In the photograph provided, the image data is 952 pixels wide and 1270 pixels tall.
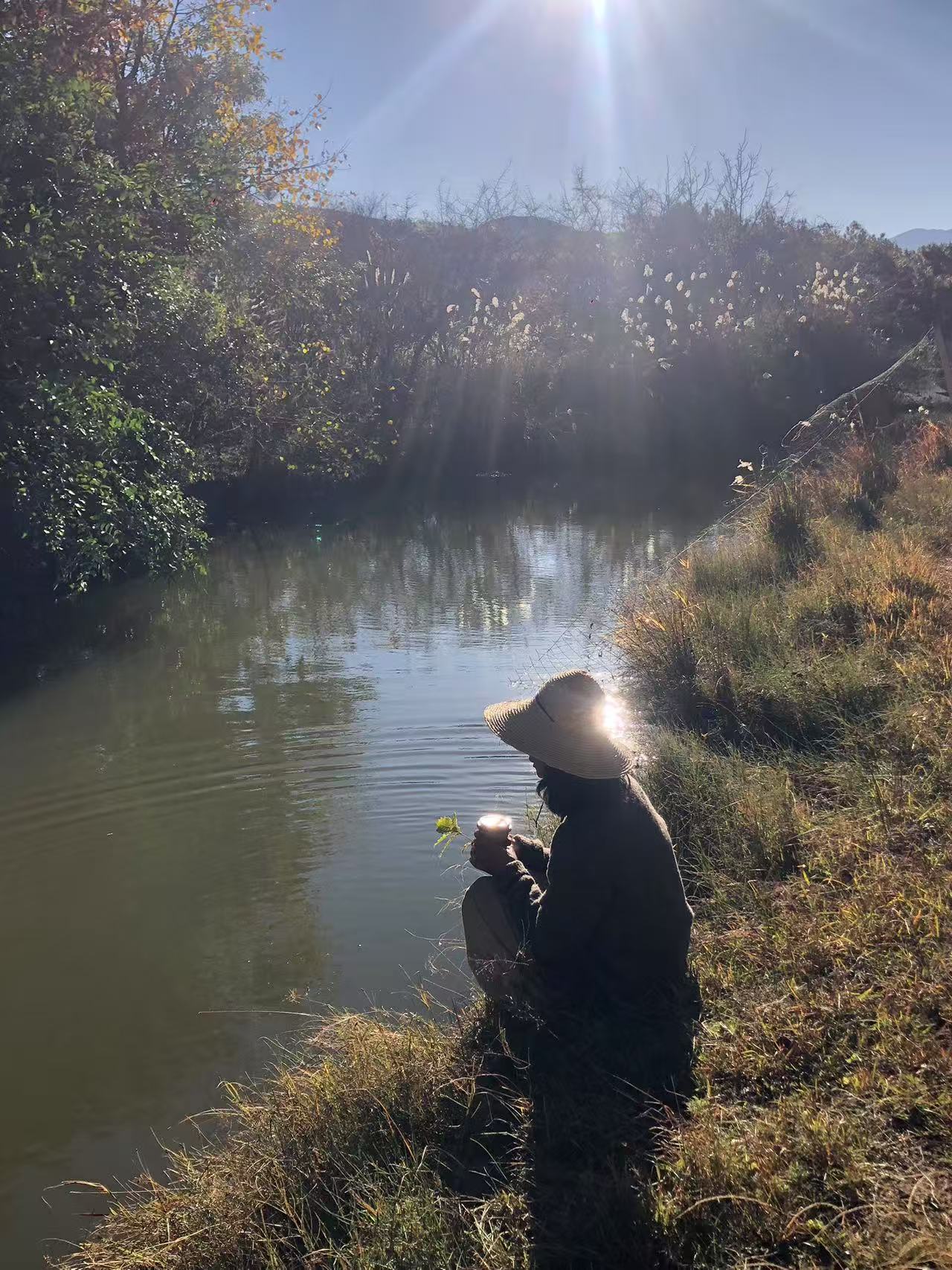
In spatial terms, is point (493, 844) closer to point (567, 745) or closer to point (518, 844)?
point (518, 844)

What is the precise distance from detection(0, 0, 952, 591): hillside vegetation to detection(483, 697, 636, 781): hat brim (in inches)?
277

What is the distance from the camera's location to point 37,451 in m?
9.40

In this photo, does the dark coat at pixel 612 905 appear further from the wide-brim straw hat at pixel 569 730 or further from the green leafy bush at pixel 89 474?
the green leafy bush at pixel 89 474

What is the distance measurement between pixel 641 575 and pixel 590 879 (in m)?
9.86

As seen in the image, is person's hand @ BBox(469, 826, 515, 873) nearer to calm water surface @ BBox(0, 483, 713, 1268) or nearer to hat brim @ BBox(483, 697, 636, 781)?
hat brim @ BBox(483, 697, 636, 781)

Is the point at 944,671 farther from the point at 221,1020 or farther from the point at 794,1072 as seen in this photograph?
the point at 221,1020

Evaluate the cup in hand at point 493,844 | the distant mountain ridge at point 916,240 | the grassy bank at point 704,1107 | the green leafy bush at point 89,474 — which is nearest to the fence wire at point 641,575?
the grassy bank at point 704,1107

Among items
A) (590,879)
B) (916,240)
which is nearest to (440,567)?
(590,879)

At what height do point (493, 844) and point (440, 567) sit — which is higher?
point (440, 567)

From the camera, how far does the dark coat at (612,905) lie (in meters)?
3.07

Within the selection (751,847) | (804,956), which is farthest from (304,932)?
(804,956)

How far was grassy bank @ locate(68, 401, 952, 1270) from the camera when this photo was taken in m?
2.41

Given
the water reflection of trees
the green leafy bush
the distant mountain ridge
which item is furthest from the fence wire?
the distant mountain ridge

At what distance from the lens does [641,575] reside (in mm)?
12664
